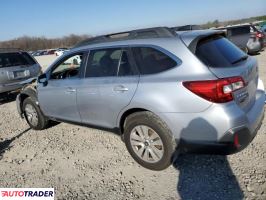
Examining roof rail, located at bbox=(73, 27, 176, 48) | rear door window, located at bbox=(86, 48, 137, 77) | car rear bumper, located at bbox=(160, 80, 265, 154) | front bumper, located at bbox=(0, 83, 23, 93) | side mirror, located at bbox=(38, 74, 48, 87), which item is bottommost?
front bumper, located at bbox=(0, 83, 23, 93)

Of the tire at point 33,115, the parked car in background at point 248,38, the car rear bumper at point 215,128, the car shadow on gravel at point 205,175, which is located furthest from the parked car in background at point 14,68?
the parked car in background at point 248,38

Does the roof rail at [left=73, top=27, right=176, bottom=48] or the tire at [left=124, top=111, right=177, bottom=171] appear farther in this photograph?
the roof rail at [left=73, top=27, right=176, bottom=48]

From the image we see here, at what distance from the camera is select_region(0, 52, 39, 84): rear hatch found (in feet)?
29.0

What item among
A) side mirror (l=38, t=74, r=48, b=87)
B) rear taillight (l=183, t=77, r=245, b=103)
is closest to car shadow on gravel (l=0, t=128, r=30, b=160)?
side mirror (l=38, t=74, r=48, b=87)

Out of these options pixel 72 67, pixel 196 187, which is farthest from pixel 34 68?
pixel 196 187

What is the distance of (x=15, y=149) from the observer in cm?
546

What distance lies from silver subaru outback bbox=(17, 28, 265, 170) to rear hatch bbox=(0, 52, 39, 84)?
4878 millimetres

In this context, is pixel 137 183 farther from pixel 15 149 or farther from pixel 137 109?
pixel 15 149

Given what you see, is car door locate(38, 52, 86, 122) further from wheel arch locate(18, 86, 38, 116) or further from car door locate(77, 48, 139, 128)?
wheel arch locate(18, 86, 38, 116)

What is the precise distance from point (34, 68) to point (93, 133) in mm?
4877

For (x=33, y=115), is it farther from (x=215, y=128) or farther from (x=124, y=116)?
(x=215, y=128)

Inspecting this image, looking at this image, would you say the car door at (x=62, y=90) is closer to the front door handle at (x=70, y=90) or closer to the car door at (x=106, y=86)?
the front door handle at (x=70, y=90)
